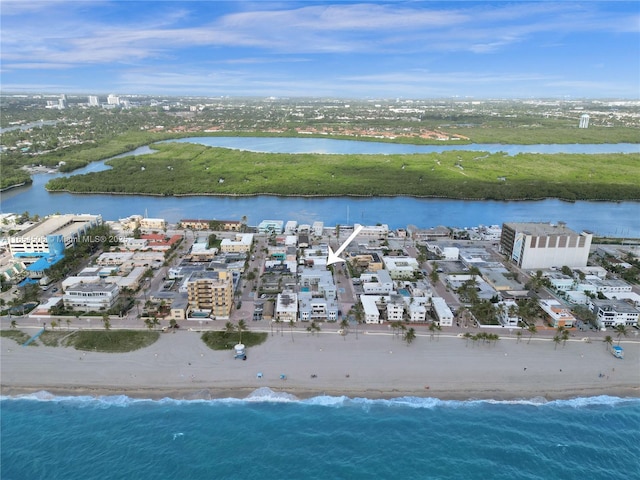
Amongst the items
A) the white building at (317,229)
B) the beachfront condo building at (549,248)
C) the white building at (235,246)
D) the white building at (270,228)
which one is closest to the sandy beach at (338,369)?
the beachfront condo building at (549,248)

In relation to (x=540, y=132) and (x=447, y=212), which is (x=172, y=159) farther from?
(x=540, y=132)

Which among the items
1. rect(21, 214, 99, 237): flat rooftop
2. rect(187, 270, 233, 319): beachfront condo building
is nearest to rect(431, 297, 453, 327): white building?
rect(187, 270, 233, 319): beachfront condo building

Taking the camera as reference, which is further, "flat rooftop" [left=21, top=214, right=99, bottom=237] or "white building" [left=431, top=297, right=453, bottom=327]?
"flat rooftop" [left=21, top=214, right=99, bottom=237]

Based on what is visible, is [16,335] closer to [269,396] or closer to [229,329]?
[229,329]

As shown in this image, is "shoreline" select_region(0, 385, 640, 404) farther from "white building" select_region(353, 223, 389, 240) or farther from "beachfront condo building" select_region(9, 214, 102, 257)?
"white building" select_region(353, 223, 389, 240)

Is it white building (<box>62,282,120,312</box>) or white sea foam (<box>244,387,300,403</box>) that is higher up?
white building (<box>62,282,120,312</box>)

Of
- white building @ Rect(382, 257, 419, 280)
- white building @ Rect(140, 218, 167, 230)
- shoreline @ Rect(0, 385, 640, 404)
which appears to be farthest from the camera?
white building @ Rect(140, 218, 167, 230)
